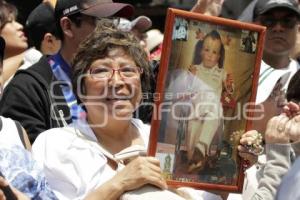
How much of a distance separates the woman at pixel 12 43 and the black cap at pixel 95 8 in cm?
128

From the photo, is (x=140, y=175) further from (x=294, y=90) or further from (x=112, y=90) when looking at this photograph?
(x=294, y=90)

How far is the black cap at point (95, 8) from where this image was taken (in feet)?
15.3

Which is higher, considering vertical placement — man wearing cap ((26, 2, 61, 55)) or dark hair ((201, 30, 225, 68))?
dark hair ((201, 30, 225, 68))

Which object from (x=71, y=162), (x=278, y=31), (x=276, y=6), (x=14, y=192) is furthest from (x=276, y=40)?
(x=14, y=192)

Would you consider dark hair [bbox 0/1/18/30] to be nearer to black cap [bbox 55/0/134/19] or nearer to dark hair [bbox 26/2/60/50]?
dark hair [bbox 26/2/60/50]

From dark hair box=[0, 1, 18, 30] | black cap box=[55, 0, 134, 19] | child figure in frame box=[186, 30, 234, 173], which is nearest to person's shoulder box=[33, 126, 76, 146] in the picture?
child figure in frame box=[186, 30, 234, 173]

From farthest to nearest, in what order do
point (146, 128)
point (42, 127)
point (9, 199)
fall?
1. point (42, 127)
2. point (146, 128)
3. point (9, 199)

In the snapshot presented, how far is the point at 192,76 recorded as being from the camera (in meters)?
3.41

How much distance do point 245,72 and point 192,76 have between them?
0.25 meters

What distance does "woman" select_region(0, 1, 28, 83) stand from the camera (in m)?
6.02

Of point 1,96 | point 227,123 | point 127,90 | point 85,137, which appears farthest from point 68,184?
point 1,96

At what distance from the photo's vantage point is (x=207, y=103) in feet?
11.3

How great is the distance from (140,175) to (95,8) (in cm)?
164

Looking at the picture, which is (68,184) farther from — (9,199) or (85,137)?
(9,199)
